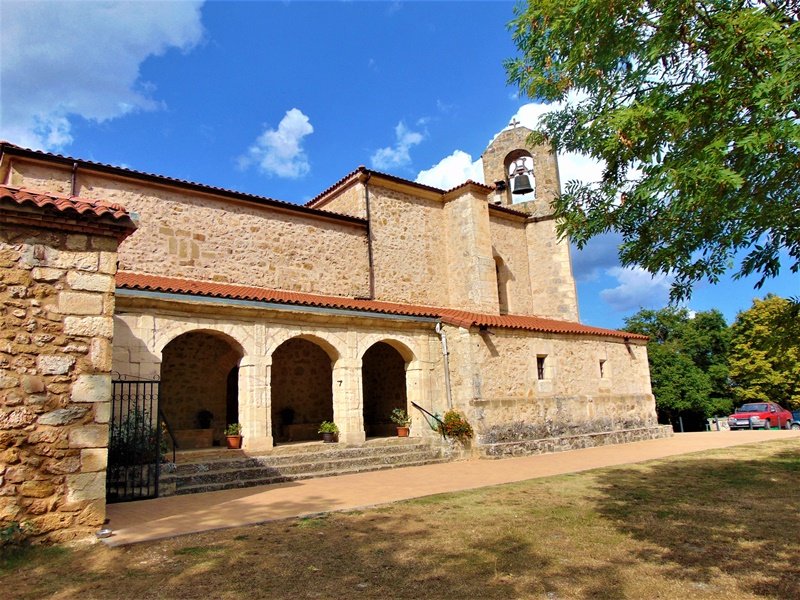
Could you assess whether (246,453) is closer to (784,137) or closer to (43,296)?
(43,296)

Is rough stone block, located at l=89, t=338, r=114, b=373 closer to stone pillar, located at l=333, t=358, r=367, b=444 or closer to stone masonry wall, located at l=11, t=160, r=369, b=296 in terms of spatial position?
stone pillar, located at l=333, t=358, r=367, b=444

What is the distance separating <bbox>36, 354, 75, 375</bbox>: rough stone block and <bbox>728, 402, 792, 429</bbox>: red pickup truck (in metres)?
24.1

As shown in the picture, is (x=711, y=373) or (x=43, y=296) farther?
(x=711, y=373)

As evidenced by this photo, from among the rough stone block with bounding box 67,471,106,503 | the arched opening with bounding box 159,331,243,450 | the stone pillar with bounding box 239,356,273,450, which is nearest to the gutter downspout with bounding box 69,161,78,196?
the arched opening with bounding box 159,331,243,450

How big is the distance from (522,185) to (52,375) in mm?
15272

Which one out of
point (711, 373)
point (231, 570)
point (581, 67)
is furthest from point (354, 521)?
point (711, 373)

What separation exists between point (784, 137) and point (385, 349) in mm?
13167

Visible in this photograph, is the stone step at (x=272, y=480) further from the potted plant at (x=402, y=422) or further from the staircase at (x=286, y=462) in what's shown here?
the potted plant at (x=402, y=422)

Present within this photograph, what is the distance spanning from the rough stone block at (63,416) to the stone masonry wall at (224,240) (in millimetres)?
6907

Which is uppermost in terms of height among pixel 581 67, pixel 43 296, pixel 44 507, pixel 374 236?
pixel 374 236

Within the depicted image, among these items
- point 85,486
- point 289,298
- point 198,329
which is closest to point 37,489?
point 85,486

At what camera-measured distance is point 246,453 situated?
1005 cm

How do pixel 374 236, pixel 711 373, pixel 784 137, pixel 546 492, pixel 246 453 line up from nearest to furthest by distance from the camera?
pixel 784 137 < pixel 546 492 < pixel 246 453 < pixel 374 236 < pixel 711 373

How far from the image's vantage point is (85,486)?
5492mm
